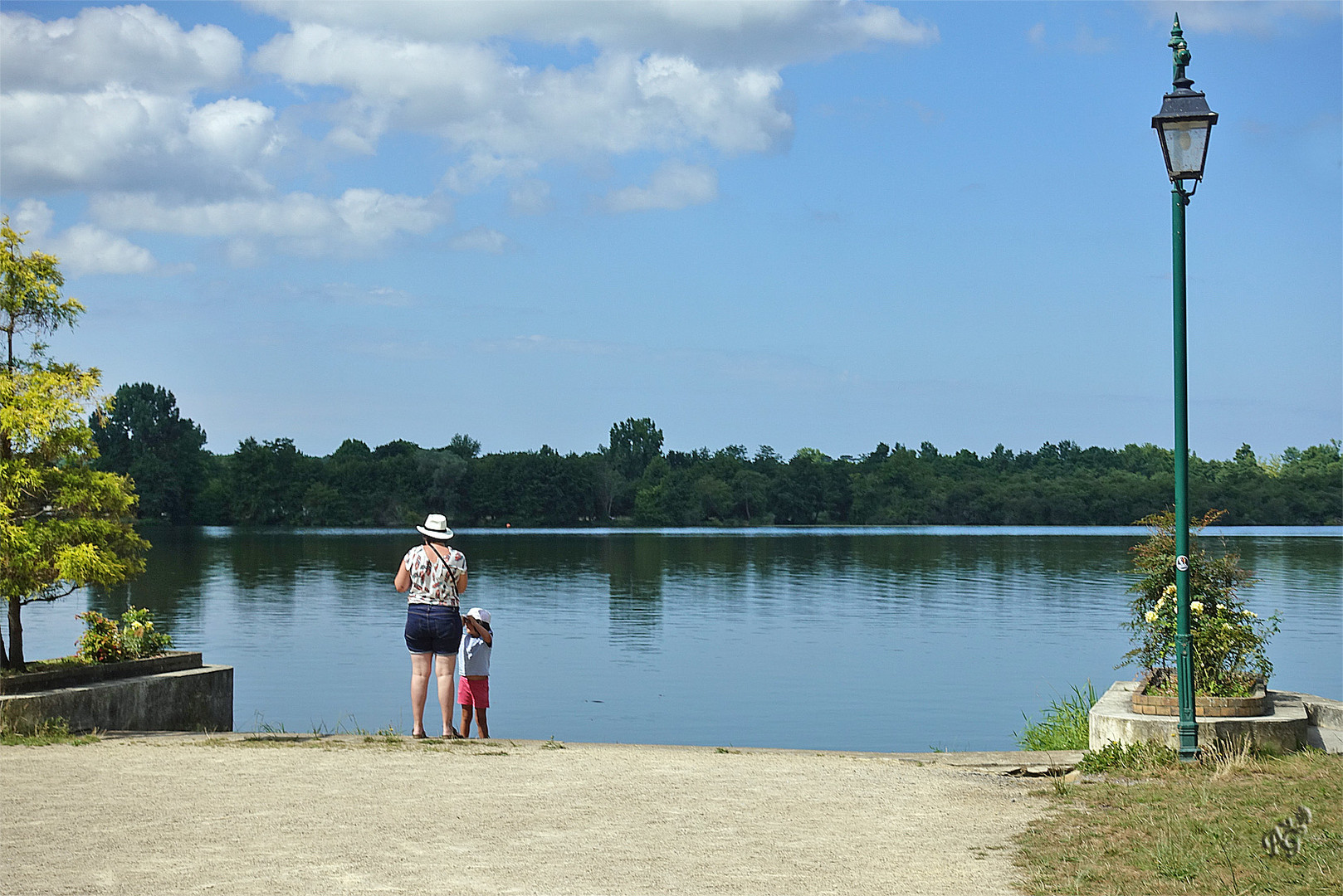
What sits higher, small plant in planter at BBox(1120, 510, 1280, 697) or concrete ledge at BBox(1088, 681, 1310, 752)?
small plant in planter at BBox(1120, 510, 1280, 697)

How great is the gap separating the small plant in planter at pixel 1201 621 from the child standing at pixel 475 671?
5.65 metres

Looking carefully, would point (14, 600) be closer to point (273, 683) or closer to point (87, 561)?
point (87, 561)

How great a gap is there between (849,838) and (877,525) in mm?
123244

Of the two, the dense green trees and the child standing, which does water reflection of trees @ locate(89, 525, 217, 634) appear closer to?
the child standing

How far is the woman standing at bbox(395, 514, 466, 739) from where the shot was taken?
35.8 ft

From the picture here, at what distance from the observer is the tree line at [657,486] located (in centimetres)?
11525

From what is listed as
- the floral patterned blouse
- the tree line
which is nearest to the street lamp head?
the floral patterned blouse

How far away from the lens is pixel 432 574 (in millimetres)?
10938

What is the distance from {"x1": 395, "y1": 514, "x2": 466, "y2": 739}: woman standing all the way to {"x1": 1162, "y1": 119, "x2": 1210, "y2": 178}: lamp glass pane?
21.4 feet

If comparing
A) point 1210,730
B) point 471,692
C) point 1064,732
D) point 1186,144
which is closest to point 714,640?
point 1064,732

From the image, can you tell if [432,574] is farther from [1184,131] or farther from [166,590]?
[166,590]

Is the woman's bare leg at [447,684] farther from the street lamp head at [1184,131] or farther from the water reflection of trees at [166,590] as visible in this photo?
the water reflection of trees at [166,590]

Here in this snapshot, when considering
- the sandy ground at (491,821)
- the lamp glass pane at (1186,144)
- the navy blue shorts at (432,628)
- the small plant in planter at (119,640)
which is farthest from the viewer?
the small plant in planter at (119,640)

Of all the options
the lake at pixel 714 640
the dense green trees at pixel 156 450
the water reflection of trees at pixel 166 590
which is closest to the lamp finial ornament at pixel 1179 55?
the lake at pixel 714 640
